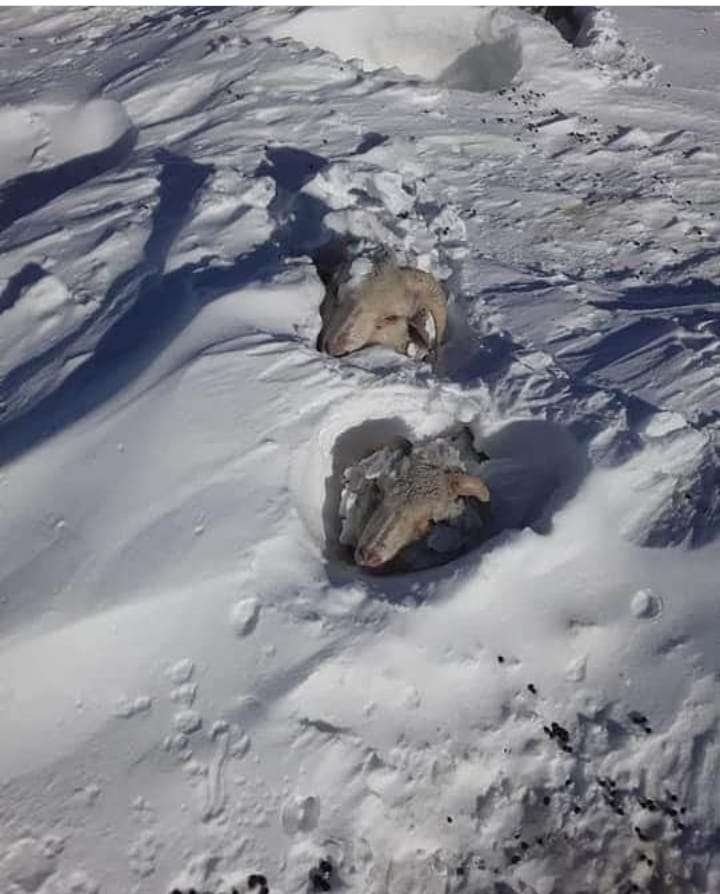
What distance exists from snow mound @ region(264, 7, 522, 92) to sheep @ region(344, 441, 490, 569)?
525cm

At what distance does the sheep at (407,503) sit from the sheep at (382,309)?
2.87 feet

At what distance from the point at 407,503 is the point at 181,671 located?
1.20 meters

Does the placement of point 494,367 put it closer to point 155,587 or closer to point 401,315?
point 401,315

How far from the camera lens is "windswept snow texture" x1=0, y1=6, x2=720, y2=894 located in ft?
11.0

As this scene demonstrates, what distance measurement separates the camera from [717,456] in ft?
14.5

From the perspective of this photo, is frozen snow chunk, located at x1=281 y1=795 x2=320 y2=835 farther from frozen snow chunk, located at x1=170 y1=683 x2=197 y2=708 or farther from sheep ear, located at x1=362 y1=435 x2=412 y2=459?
sheep ear, located at x1=362 y1=435 x2=412 y2=459

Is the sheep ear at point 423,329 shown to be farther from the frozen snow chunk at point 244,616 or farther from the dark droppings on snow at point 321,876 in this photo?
the dark droppings on snow at point 321,876

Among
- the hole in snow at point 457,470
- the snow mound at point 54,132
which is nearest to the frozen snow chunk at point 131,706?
the hole in snow at point 457,470

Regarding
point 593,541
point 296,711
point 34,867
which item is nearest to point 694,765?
point 593,541

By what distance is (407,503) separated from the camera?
407 centimetres

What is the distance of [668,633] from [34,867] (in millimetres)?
2555

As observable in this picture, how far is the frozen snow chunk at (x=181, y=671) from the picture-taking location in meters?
3.54

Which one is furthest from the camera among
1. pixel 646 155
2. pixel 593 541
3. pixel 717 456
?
pixel 646 155

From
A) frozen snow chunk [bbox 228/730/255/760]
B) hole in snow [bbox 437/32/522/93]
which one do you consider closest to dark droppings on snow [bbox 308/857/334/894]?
A: frozen snow chunk [bbox 228/730/255/760]
